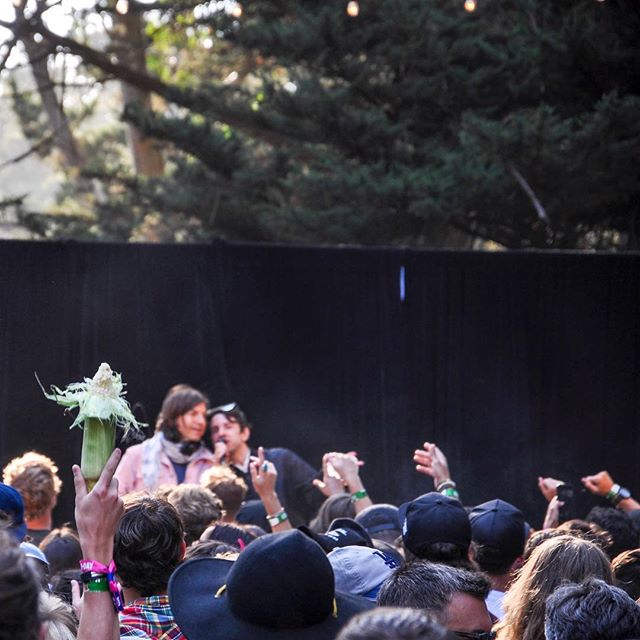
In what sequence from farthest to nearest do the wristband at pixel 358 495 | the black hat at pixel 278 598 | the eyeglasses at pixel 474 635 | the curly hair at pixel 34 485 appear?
the wristband at pixel 358 495 < the curly hair at pixel 34 485 < the eyeglasses at pixel 474 635 < the black hat at pixel 278 598

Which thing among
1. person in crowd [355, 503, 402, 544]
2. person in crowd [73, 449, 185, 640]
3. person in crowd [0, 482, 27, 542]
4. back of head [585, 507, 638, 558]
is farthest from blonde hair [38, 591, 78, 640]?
back of head [585, 507, 638, 558]

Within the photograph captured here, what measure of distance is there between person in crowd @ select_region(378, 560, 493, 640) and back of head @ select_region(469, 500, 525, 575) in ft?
3.83

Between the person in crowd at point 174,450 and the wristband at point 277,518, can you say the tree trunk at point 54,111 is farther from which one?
the wristband at point 277,518

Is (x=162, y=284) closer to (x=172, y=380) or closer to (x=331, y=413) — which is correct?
(x=172, y=380)

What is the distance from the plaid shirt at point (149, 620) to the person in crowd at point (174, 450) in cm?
348

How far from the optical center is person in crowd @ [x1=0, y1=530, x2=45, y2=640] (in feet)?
5.03

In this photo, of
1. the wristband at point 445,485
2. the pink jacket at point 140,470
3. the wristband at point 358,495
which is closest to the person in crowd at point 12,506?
the wristband at point 358,495

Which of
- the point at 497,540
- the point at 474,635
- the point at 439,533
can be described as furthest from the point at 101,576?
the point at 497,540

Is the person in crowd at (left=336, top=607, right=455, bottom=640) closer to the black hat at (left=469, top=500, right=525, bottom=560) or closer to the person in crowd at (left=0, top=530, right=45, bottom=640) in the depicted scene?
the person in crowd at (left=0, top=530, right=45, bottom=640)

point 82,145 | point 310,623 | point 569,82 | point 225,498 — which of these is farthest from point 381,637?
point 82,145

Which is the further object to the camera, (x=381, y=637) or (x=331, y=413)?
(x=331, y=413)

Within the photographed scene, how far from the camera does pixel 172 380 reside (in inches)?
307

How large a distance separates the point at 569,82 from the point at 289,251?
12.4 feet

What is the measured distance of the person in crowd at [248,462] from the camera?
643cm
